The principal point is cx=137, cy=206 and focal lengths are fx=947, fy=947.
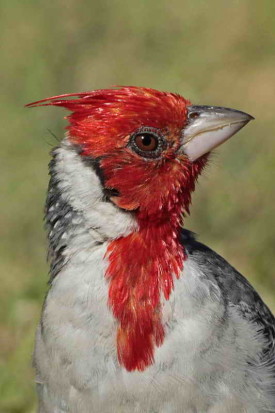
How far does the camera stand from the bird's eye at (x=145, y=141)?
3.38 metres

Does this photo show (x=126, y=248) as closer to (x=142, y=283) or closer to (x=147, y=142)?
(x=142, y=283)

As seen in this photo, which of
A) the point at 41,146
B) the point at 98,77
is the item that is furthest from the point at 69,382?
the point at 98,77

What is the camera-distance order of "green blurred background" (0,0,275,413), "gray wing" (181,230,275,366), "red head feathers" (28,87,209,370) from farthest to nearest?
1. "green blurred background" (0,0,275,413)
2. "gray wing" (181,230,275,366)
3. "red head feathers" (28,87,209,370)

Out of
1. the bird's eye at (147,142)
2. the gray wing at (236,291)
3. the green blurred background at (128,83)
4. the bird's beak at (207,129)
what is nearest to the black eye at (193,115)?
the bird's beak at (207,129)

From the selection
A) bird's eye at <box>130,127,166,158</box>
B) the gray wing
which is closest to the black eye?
bird's eye at <box>130,127,166,158</box>

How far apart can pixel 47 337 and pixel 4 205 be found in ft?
8.17

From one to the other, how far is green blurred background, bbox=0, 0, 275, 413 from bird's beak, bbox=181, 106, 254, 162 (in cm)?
174

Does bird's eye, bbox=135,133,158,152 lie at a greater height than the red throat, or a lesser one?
greater

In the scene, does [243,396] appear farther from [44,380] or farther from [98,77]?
[98,77]

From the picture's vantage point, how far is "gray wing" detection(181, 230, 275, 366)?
11.9 feet

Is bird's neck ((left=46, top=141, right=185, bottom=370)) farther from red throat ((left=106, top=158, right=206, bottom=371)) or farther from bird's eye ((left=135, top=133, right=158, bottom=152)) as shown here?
bird's eye ((left=135, top=133, right=158, bottom=152))

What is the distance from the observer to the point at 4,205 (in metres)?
5.93

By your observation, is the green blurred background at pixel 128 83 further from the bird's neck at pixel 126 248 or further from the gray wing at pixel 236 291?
the bird's neck at pixel 126 248

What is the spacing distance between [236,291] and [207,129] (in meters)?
0.70
